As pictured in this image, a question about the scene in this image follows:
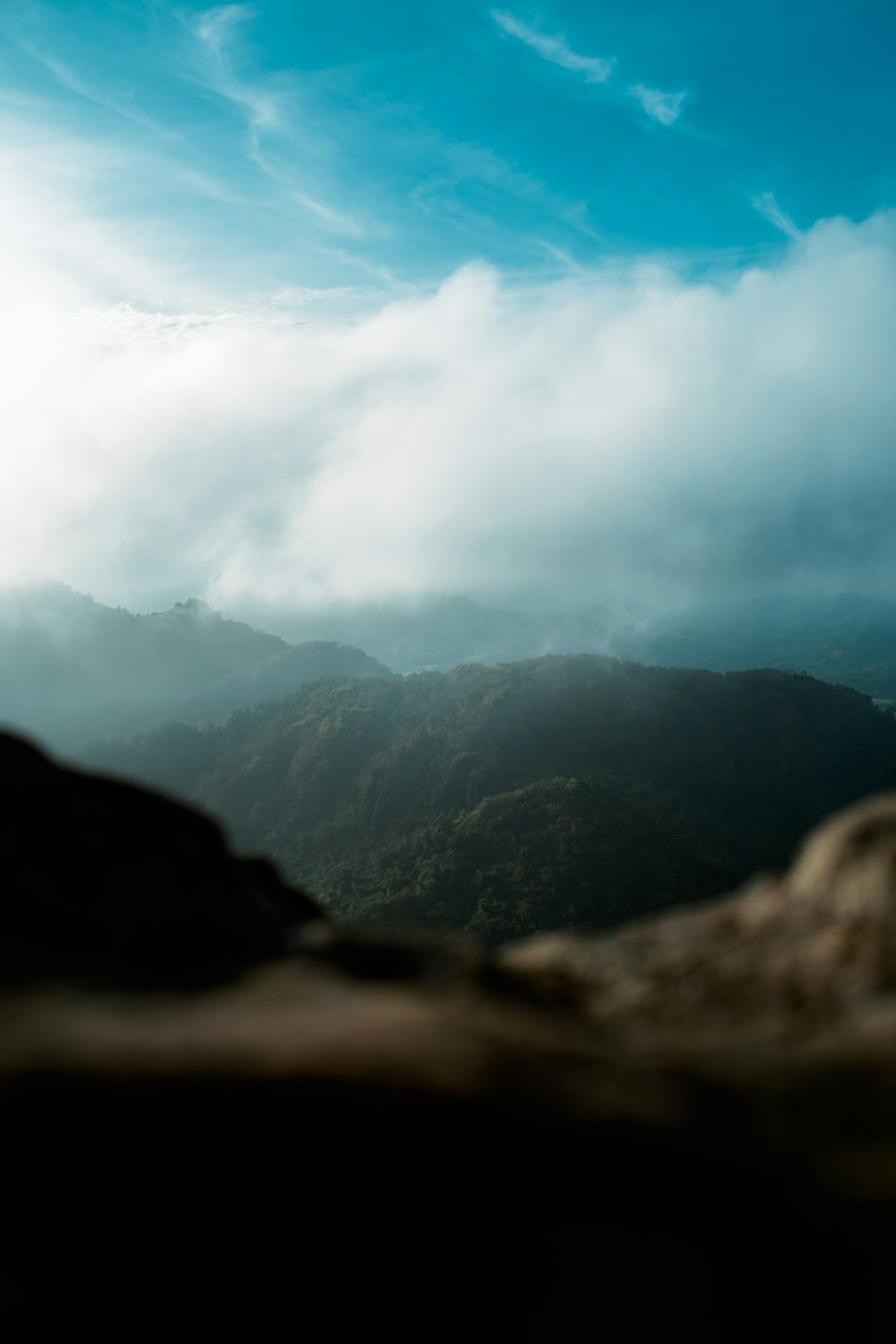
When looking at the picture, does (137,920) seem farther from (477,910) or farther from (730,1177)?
(477,910)

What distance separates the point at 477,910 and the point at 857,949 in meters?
82.1

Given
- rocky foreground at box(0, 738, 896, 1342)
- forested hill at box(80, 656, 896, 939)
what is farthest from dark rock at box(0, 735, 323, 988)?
forested hill at box(80, 656, 896, 939)

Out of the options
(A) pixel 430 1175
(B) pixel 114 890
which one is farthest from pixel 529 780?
(A) pixel 430 1175

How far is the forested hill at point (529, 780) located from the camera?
302 feet

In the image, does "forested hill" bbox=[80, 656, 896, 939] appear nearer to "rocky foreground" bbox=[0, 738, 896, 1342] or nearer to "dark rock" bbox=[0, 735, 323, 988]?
"dark rock" bbox=[0, 735, 323, 988]

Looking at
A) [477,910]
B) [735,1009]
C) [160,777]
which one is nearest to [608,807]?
[477,910]

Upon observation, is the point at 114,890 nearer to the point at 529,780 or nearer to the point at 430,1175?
the point at 430,1175

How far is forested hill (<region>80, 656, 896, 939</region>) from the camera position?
302ft

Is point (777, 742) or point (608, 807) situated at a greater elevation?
point (777, 742)

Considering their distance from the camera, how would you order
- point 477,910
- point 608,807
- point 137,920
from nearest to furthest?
point 137,920 < point 477,910 < point 608,807

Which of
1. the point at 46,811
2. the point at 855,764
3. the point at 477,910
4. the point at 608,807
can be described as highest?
the point at 855,764

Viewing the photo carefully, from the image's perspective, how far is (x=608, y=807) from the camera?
102m

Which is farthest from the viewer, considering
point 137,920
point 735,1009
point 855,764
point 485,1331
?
point 855,764

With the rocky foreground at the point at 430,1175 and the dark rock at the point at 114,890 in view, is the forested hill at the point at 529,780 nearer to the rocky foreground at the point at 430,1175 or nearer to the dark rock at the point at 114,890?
the dark rock at the point at 114,890
